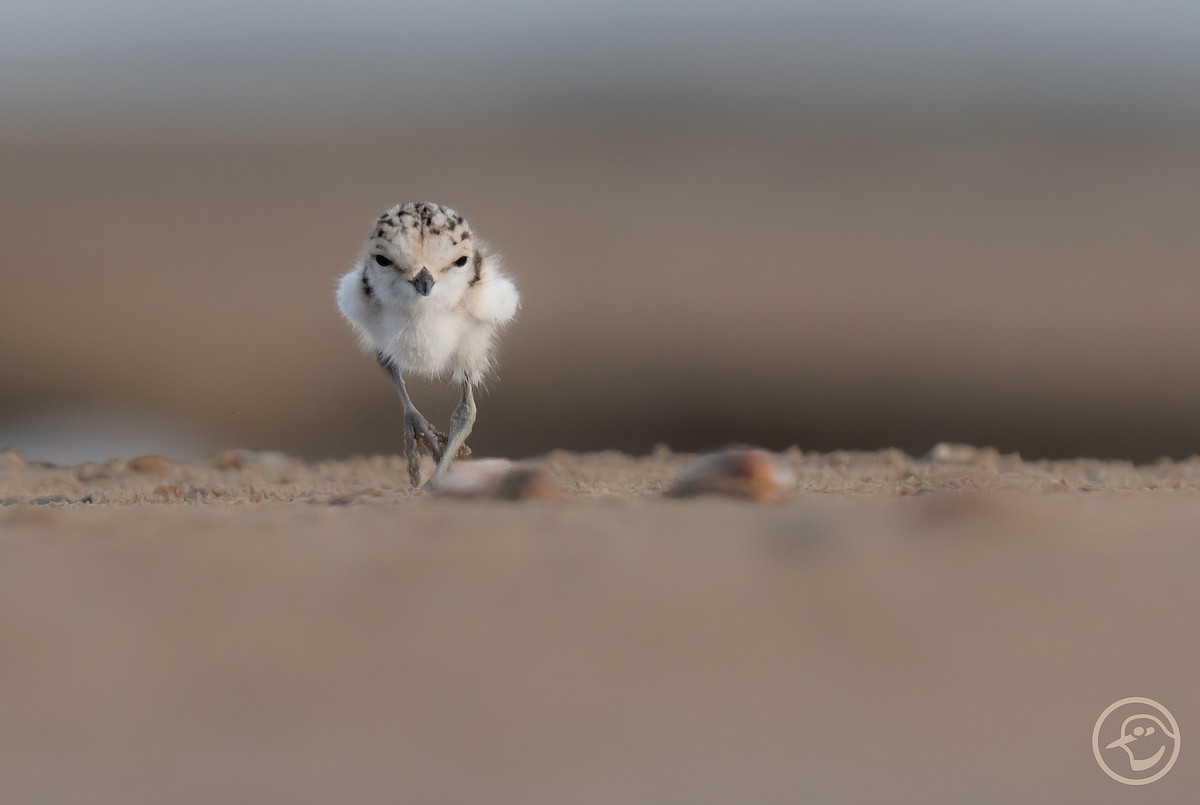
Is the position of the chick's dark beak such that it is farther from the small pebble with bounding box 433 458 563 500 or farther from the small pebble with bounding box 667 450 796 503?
the small pebble with bounding box 667 450 796 503

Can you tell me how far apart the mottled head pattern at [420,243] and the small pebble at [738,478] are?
3.93 feet

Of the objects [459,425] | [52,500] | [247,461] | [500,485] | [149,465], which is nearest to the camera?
[500,485]

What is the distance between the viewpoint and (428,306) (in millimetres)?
4582

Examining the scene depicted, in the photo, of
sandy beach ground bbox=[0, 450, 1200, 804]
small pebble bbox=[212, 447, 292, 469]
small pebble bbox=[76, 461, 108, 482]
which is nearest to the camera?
sandy beach ground bbox=[0, 450, 1200, 804]

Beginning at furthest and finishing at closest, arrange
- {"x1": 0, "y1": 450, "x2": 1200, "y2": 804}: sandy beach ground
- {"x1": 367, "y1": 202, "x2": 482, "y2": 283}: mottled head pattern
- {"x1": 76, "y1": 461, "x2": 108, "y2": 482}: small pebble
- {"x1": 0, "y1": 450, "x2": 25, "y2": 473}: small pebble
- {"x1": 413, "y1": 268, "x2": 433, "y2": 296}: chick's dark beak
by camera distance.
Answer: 1. {"x1": 0, "y1": 450, "x2": 25, "y2": 473}: small pebble
2. {"x1": 76, "y1": 461, "x2": 108, "y2": 482}: small pebble
3. {"x1": 367, "y1": 202, "x2": 482, "y2": 283}: mottled head pattern
4. {"x1": 413, "y1": 268, "x2": 433, "y2": 296}: chick's dark beak
5. {"x1": 0, "y1": 450, "x2": 1200, "y2": 804}: sandy beach ground

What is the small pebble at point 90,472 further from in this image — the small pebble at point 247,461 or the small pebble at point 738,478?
the small pebble at point 738,478

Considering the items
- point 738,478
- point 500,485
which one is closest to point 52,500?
point 500,485

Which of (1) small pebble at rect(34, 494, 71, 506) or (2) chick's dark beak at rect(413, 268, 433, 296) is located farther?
(2) chick's dark beak at rect(413, 268, 433, 296)

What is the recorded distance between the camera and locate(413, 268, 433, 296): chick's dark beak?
14.3 ft

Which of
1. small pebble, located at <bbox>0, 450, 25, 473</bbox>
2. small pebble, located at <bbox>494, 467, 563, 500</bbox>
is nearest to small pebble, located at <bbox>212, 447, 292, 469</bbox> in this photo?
small pebble, located at <bbox>0, 450, 25, 473</bbox>

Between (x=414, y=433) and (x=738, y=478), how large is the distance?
149 centimetres

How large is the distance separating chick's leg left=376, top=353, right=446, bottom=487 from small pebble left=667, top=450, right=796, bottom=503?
3.97 ft

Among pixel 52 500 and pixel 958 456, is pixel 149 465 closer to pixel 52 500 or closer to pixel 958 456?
pixel 52 500

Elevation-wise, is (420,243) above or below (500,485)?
above
